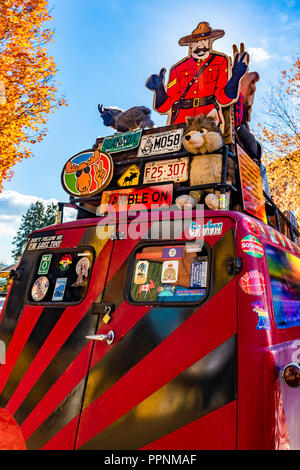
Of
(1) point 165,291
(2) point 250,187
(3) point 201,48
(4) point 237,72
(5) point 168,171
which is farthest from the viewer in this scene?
(3) point 201,48

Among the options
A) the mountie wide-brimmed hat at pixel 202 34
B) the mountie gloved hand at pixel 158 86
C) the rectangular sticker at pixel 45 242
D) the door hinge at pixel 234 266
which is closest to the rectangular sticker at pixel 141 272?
the door hinge at pixel 234 266

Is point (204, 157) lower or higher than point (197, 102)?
lower

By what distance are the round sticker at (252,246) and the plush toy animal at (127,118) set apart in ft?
13.5

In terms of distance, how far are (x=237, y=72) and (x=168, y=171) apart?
198 cm

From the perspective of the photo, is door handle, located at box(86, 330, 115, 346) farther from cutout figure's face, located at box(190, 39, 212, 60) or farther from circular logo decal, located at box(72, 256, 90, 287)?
cutout figure's face, located at box(190, 39, 212, 60)

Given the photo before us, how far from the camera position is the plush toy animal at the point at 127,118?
6090 millimetres

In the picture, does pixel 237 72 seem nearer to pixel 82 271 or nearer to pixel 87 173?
pixel 87 173

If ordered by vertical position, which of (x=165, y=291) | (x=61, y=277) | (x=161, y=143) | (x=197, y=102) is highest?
(x=197, y=102)

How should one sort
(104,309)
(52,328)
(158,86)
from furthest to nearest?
(158,86) < (52,328) < (104,309)

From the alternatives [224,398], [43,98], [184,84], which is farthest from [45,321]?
[43,98]

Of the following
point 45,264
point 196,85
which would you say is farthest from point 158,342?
point 196,85

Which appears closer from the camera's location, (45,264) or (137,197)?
(45,264)

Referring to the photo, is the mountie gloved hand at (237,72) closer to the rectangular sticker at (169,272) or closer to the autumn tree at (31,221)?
the rectangular sticker at (169,272)

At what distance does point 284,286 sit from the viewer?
2.85m
